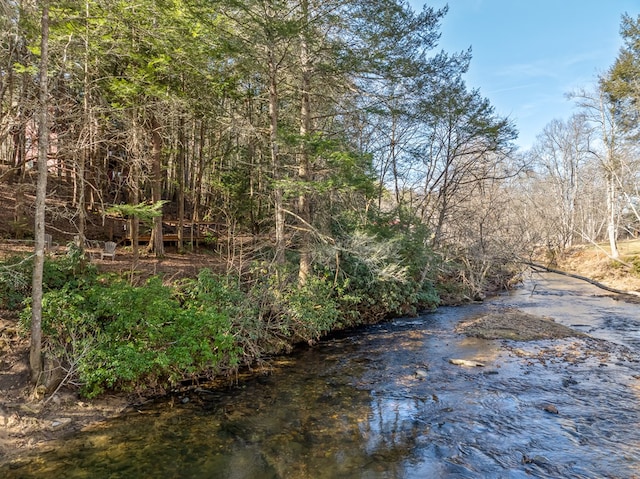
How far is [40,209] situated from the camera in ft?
19.5

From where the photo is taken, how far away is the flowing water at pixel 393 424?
511 centimetres

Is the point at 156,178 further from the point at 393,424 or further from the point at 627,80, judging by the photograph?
the point at 627,80

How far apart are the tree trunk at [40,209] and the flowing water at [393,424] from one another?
163cm

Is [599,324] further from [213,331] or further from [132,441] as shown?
[132,441]

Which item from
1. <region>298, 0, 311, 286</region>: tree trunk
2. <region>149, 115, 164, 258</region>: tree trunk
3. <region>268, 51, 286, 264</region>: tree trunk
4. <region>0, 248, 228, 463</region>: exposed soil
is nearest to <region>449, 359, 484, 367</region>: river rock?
<region>298, 0, 311, 286</region>: tree trunk

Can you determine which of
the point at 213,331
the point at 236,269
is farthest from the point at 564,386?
the point at 236,269

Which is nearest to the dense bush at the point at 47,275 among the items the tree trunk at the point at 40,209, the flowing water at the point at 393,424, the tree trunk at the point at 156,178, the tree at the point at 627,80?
the tree trunk at the point at 40,209

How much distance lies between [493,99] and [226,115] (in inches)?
445

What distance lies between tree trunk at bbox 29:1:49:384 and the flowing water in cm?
163

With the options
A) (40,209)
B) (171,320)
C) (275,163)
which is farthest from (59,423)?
(275,163)

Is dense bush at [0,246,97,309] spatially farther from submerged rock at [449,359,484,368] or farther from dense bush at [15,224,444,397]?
submerged rock at [449,359,484,368]

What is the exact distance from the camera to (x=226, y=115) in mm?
11398

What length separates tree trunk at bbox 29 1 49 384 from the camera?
5.88m

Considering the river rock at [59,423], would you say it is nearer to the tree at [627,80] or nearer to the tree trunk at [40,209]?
the tree trunk at [40,209]
